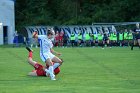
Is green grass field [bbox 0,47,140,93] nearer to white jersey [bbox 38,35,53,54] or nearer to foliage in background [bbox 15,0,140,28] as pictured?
white jersey [bbox 38,35,53,54]

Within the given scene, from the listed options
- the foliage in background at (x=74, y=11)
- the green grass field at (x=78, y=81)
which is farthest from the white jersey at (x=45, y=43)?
the foliage in background at (x=74, y=11)

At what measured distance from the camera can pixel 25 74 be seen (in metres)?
19.8

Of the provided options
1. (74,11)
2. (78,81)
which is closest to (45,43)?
(78,81)

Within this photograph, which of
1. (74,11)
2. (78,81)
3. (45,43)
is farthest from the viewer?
(74,11)

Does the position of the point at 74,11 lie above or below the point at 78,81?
above

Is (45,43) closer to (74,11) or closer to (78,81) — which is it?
(78,81)

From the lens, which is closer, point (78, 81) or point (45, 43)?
point (78, 81)

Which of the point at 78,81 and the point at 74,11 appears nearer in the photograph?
the point at 78,81

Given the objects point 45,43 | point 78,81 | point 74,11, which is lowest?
point 78,81

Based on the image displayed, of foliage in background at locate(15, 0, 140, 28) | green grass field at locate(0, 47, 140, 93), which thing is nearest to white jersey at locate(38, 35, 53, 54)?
green grass field at locate(0, 47, 140, 93)

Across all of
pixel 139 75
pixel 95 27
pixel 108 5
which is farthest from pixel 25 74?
pixel 108 5

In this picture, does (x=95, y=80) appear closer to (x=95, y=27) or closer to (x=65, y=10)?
(x=95, y=27)

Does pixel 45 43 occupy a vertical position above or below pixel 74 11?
below

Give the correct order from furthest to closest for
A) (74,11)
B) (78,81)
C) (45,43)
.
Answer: (74,11) → (45,43) → (78,81)
